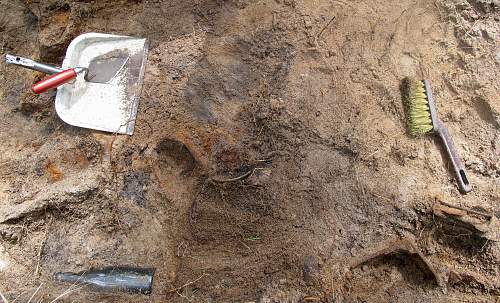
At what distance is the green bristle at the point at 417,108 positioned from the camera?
2.59 meters

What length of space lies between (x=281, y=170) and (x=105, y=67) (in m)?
1.42

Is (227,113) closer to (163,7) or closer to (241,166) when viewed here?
(241,166)

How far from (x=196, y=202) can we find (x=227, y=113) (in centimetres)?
62

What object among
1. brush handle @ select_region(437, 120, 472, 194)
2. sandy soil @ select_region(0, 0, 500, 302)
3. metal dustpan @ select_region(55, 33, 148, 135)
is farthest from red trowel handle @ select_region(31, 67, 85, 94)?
brush handle @ select_region(437, 120, 472, 194)

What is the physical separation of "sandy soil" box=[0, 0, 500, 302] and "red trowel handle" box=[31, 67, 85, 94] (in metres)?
0.36

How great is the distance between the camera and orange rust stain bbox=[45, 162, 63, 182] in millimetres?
2719

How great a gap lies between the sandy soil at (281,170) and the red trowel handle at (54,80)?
36 centimetres

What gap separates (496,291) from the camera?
2.44m

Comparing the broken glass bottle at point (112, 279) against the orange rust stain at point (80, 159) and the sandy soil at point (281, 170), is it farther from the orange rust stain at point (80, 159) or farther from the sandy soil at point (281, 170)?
the orange rust stain at point (80, 159)

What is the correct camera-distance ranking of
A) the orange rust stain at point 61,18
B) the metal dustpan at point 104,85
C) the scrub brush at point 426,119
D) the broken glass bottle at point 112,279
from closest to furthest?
the broken glass bottle at point 112,279 < the scrub brush at point 426,119 < the metal dustpan at point 104,85 < the orange rust stain at point 61,18

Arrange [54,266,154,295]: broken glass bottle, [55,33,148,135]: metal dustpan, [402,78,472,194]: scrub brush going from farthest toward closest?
[55,33,148,135]: metal dustpan, [402,78,472,194]: scrub brush, [54,266,154,295]: broken glass bottle

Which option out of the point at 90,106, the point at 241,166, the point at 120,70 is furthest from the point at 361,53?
the point at 90,106

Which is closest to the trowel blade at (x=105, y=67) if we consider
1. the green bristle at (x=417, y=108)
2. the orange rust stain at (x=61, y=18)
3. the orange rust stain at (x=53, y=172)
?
the orange rust stain at (x=61, y=18)

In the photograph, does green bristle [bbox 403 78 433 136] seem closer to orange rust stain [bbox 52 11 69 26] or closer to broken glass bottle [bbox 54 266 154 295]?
broken glass bottle [bbox 54 266 154 295]
